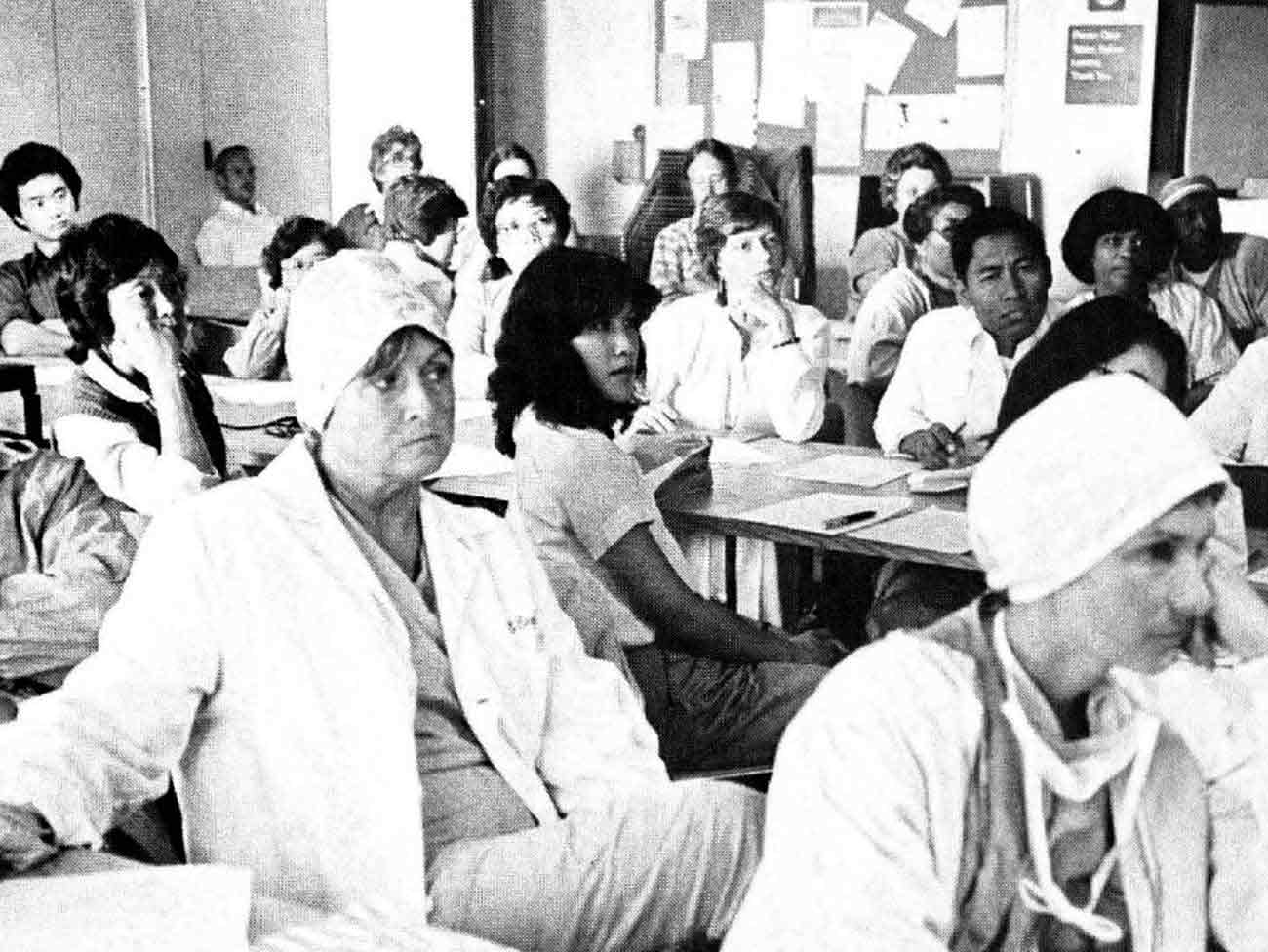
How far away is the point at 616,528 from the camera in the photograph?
9.66 ft

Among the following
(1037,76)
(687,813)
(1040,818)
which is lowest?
(687,813)

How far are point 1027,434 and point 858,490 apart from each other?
7.34 ft

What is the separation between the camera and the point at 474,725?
6.74 ft

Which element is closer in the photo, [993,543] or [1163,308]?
[993,543]

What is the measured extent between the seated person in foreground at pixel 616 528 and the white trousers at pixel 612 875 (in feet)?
2.42

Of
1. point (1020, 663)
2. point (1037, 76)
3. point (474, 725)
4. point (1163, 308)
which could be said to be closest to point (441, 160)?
point (1037, 76)

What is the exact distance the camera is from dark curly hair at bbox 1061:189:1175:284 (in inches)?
178

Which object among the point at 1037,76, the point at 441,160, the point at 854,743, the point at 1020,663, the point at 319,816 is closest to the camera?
the point at 854,743

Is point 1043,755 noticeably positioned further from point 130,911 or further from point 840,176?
point 840,176

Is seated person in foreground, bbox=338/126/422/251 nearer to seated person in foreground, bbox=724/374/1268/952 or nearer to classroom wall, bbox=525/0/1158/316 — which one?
classroom wall, bbox=525/0/1158/316

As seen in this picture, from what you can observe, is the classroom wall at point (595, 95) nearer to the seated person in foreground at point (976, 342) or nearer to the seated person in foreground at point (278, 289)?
the seated person in foreground at point (278, 289)

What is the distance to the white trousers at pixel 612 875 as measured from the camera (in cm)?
190

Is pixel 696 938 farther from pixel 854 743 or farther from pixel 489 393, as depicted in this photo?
pixel 489 393

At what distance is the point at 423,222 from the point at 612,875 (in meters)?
5.15
